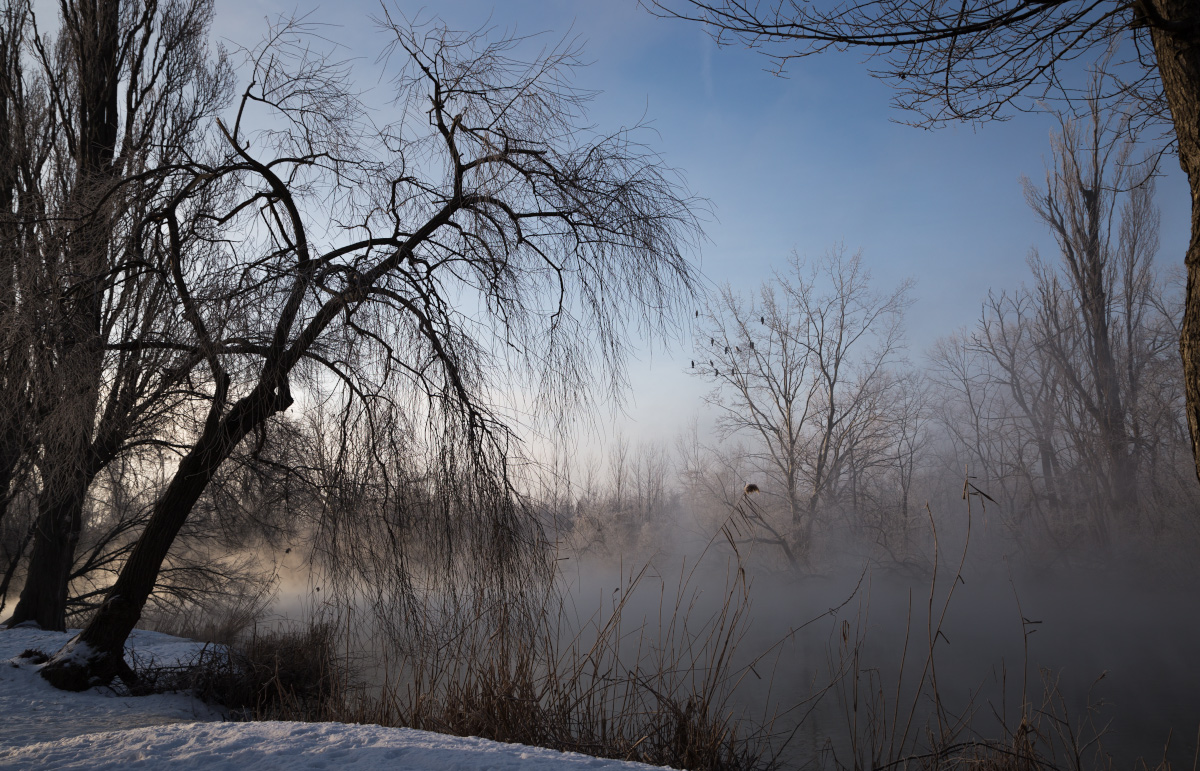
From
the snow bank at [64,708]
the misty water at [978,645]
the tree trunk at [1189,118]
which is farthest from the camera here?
the misty water at [978,645]

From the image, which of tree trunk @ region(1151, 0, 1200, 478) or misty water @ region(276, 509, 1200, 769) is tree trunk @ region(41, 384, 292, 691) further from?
tree trunk @ region(1151, 0, 1200, 478)

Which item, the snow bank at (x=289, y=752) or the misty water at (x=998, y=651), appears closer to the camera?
A: the snow bank at (x=289, y=752)

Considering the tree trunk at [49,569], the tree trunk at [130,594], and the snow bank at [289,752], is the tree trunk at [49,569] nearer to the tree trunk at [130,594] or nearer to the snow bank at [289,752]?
the tree trunk at [130,594]

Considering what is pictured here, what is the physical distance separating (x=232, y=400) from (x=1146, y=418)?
18.8 meters

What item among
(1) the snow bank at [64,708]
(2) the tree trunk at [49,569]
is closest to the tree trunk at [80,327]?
(2) the tree trunk at [49,569]

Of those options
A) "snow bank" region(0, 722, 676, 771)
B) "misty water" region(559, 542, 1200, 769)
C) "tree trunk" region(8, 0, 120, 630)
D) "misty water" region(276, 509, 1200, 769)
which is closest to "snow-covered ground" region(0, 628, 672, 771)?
"snow bank" region(0, 722, 676, 771)

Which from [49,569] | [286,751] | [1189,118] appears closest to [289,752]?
[286,751]

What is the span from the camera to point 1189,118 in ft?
7.40

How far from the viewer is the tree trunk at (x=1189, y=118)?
2.19 meters

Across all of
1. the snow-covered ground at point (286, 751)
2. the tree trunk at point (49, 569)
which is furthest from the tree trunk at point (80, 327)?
the snow-covered ground at point (286, 751)

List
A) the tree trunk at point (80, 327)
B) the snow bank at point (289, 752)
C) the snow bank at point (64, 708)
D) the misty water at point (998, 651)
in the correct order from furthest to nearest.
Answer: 1. the misty water at point (998, 651)
2. the tree trunk at point (80, 327)
3. the snow bank at point (64, 708)
4. the snow bank at point (289, 752)

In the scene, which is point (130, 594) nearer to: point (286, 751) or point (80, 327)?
point (80, 327)

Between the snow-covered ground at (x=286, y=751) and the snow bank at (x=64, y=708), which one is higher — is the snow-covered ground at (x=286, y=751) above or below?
above

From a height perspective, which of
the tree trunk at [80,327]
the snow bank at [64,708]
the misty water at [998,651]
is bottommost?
the misty water at [998,651]
